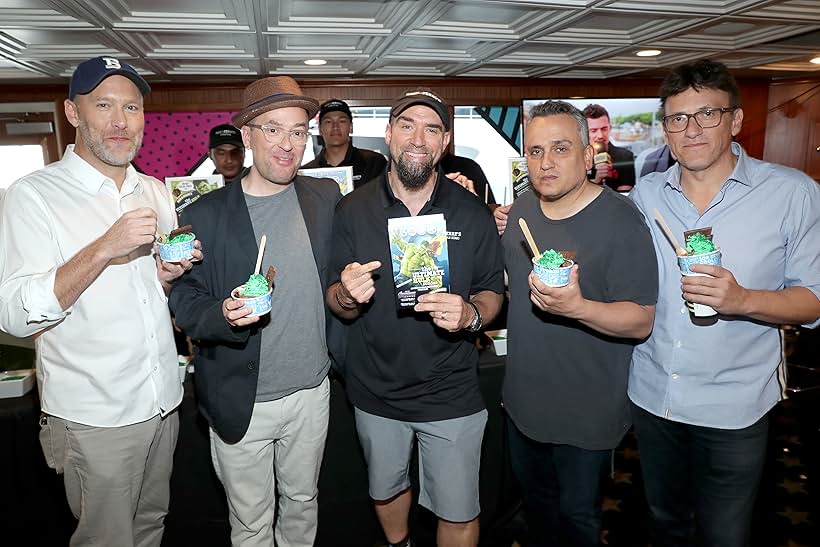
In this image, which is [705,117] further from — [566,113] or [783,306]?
[783,306]

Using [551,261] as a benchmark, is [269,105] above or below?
above

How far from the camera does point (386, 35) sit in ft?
12.8

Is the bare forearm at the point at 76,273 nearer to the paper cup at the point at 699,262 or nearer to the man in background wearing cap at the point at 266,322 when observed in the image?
the man in background wearing cap at the point at 266,322

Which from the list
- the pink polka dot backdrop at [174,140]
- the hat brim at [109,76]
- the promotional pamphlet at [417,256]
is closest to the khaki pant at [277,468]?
the promotional pamphlet at [417,256]

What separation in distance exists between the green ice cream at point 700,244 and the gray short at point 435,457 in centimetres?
101

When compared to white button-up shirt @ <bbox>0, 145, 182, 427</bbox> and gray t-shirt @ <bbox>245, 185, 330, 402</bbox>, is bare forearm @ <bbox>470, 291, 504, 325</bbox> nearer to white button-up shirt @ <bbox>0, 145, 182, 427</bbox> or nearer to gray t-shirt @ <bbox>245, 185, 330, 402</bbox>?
gray t-shirt @ <bbox>245, 185, 330, 402</bbox>

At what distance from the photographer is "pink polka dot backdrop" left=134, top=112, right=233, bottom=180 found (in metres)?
6.16

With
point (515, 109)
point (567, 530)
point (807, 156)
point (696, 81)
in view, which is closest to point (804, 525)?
point (567, 530)

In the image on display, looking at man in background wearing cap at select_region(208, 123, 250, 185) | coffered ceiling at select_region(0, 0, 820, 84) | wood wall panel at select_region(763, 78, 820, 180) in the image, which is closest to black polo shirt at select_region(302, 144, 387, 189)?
man in background wearing cap at select_region(208, 123, 250, 185)

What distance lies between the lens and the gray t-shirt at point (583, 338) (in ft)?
6.06

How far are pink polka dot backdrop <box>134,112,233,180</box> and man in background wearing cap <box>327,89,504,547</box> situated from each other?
4805 mm

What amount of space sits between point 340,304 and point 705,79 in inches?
59.6

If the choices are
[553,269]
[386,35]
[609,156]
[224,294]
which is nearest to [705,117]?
[553,269]

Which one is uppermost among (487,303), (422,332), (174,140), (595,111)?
(595,111)
